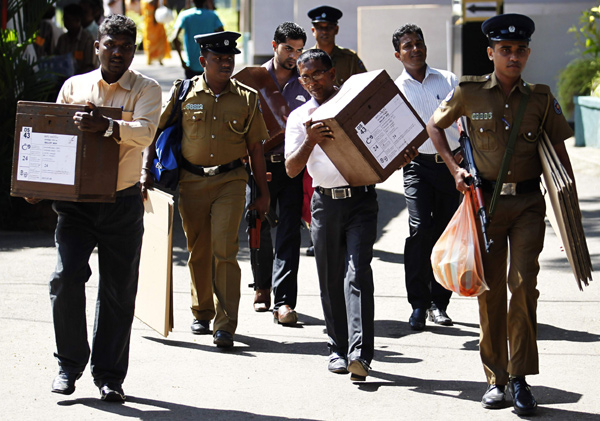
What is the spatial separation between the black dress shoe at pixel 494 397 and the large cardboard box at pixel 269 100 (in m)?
3.11

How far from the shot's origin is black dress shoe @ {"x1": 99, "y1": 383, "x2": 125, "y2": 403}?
5.79 m

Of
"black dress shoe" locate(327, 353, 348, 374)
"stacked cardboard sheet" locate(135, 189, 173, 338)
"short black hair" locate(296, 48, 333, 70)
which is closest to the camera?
"short black hair" locate(296, 48, 333, 70)

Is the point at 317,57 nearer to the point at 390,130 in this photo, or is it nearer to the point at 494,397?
the point at 390,130

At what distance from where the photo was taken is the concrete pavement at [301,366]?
5707 mm

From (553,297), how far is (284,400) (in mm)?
3380

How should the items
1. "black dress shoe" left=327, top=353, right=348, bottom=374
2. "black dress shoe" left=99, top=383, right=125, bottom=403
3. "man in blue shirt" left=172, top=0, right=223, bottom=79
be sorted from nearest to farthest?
"black dress shoe" left=99, top=383, right=125, bottom=403 < "black dress shoe" left=327, top=353, right=348, bottom=374 < "man in blue shirt" left=172, top=0, right=223, bottom=79

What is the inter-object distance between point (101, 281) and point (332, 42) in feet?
12.4

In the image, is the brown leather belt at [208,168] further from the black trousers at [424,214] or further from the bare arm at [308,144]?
the black trousers at [424,214]

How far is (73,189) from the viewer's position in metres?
5.61

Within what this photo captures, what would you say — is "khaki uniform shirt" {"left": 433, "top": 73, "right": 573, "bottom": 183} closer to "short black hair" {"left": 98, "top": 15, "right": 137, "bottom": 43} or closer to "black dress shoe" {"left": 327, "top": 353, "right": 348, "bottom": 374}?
"black dress shoe" {"left": 327, "top": 353, "right": 348, "bottom": 374}

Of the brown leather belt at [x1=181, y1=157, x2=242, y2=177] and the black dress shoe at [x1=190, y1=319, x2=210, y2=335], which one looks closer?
the brown leather belt at [x1=181, y1=157, x2=242, y2=177]

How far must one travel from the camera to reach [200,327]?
755 centimetres

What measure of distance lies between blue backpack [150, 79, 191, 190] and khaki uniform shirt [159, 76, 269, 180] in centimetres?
4

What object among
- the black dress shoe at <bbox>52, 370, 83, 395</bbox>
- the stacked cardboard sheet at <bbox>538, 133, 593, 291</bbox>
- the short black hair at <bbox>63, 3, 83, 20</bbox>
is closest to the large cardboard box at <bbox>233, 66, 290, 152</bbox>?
the stacked cardboard sheet at <bbox>538, 133, 593, 291</bbox>
